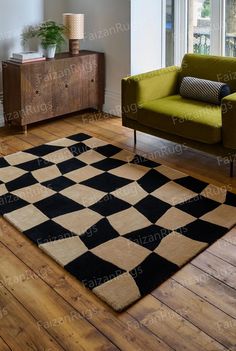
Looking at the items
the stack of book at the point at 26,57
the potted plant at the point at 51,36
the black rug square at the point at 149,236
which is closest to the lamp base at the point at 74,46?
the potted plant at the point at 51,36

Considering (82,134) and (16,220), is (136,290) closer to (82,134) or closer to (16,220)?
(16,220)

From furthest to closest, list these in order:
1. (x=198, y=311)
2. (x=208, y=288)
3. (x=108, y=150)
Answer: (x=108, y=150)
(x=208, y=288)
(x=198, y=311)

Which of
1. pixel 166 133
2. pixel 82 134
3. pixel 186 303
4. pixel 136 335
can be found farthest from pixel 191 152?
pixel 136 335

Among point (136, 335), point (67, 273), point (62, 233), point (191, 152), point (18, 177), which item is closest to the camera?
point (136, 335)

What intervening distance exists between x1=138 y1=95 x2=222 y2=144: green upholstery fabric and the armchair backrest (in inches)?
9.8

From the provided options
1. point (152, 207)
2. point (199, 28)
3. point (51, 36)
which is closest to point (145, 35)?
point (199, 28)

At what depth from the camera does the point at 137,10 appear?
4348 millimetres

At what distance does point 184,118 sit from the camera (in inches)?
131

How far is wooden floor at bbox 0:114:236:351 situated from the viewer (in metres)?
1.84

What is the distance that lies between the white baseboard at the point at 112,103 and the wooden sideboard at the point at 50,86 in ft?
0.46

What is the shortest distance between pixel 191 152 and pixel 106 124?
110cm

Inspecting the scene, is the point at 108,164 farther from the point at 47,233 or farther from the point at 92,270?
the point at 92,270

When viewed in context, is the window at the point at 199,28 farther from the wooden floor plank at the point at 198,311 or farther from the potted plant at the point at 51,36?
the wooden floor plank at the point at 198,311

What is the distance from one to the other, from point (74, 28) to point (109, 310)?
3.23 m
